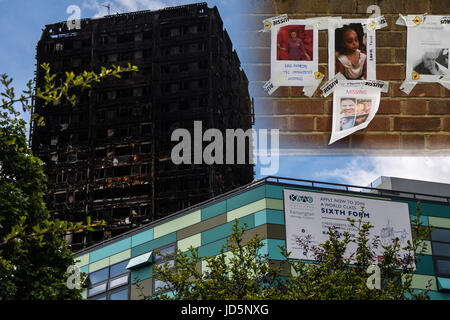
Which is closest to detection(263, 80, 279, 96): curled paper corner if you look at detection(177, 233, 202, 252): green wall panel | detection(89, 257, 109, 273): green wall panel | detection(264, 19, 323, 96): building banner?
detection(264, 19, 323, 96): building banner

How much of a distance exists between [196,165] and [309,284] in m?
61.6

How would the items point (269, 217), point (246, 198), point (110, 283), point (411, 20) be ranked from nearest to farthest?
point (411, 20) → point (269, 217) → point (246, 198) → point (110, 283)

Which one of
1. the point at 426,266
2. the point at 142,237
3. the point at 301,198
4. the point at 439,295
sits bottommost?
the point at 439,295

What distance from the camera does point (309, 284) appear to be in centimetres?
1978

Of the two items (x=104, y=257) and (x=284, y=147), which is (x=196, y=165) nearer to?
(x=104, y=257)

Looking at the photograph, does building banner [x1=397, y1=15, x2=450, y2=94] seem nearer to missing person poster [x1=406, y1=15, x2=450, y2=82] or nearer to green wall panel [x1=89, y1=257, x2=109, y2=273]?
missing person poster [x1=406, y1=15, x2=450, y2=82]

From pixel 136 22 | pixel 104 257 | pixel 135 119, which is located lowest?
pixel 104 257

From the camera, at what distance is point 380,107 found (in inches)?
364

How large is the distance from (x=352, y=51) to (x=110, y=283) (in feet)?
125

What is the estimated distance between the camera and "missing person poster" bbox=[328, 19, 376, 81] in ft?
→ 30.9

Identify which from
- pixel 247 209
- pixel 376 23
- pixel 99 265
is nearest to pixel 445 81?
pixel 376 23

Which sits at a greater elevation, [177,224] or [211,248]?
Answer: [177,224]

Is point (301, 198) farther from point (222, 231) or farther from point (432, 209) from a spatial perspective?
point (432, 209)
